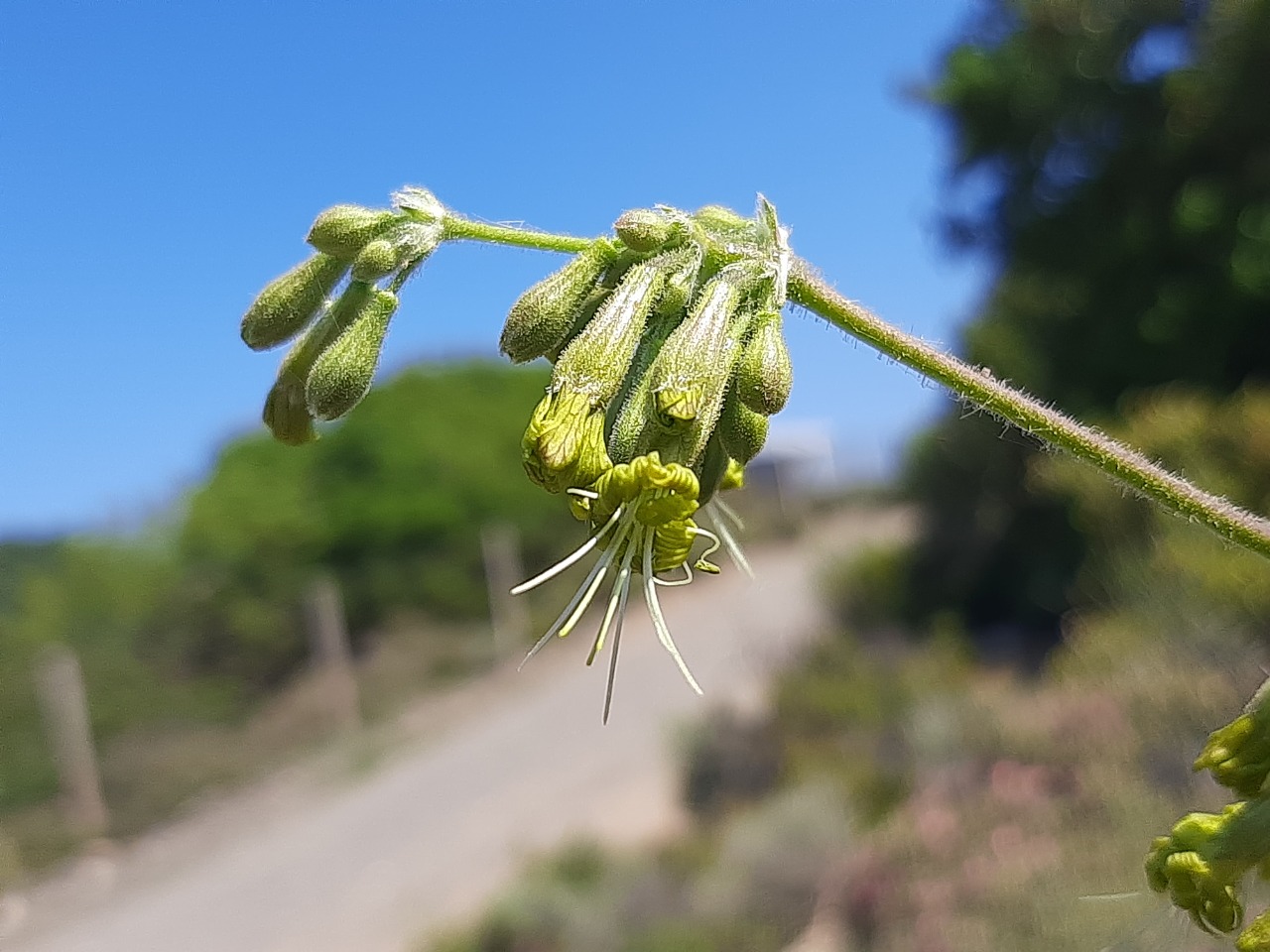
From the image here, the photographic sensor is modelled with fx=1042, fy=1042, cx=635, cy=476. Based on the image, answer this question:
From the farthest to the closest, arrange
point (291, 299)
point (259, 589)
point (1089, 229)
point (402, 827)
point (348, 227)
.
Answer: point (259, 589), point (1089, 229), point (402, 827), point (291, 299), point (348, 227)

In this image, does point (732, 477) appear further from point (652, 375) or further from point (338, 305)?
point (338, 305)

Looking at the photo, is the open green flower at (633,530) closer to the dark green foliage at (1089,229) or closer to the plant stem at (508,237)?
the plant stem at (508,237)

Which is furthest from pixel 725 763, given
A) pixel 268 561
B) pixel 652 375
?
pixel 268 561

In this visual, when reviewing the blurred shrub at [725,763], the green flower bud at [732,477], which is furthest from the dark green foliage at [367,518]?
the green flower bud at [732,477]

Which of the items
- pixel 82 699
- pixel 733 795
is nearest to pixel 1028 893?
pixel 733 795

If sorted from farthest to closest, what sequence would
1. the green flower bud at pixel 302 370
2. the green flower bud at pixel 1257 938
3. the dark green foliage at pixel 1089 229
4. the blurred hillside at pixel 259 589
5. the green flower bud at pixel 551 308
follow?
the blurred hillside at pixel 259 589 → the dark green foliage at pixel 1089 229 → the green flower bud at pixel 302 370 → the green flower bud at pixel 551 308 → the green flower bud at pixel 1257 938

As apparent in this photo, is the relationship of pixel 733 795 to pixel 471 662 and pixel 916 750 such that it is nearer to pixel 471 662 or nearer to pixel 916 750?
pixel 916 750
